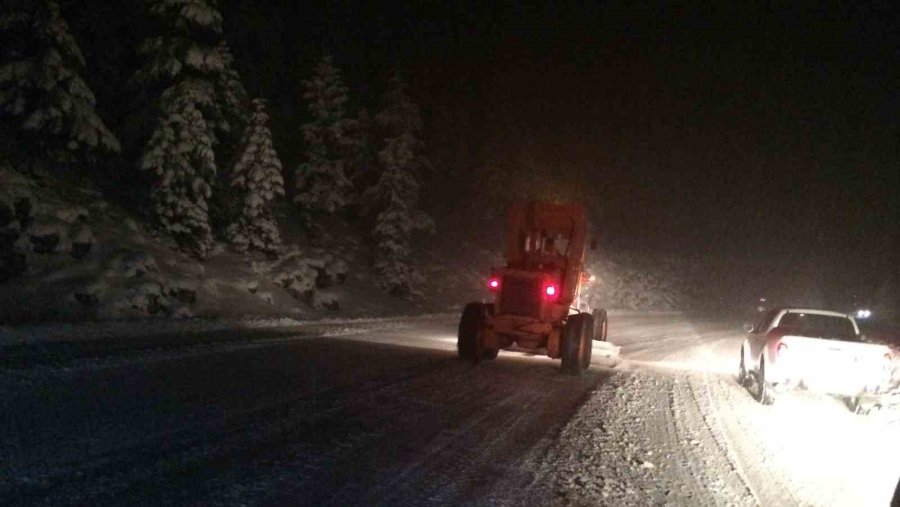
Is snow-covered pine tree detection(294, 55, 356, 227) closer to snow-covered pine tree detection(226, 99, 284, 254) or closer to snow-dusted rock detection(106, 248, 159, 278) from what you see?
snow-covered pine tree detection(226, 99, 284, 254)

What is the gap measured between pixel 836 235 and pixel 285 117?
9189cm

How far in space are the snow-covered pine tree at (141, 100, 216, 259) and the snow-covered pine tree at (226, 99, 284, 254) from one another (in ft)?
8.89

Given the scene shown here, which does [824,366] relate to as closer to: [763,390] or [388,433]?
[763,390]

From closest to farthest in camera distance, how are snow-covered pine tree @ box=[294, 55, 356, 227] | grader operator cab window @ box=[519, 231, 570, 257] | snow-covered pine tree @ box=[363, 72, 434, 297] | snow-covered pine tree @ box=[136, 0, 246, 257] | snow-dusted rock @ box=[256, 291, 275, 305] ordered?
grader operator cab window @ box=[519, 231, 570, 257] < snow-covered pine tree @ box=[136, 0, 246, 257] < snow-dusted rock @ box=[256, 291, 275, 305] < snow-covered pine tree @ box=[363, 72, 434, 297] < snow-covered pine tree @ box=[294, 55, 356, 227]

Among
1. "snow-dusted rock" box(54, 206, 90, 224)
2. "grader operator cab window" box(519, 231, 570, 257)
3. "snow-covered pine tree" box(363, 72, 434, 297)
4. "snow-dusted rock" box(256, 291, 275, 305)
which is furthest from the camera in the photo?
"snow-covered pine tree" box(363, 72, 434, 297)

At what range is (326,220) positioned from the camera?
38.3 meters

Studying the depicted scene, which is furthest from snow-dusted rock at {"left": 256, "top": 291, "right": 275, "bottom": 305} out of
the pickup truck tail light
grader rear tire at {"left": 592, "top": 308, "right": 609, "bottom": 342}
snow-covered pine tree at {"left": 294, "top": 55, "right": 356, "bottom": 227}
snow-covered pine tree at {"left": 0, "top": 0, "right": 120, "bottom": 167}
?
the pickup truck tail light

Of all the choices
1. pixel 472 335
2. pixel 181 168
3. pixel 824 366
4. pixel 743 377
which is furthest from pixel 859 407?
pixel 181 168

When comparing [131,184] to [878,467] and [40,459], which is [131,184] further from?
[878,467]

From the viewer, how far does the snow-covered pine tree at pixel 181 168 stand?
23484mm

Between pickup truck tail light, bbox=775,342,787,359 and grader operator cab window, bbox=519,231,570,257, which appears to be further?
grader operator cab window, bbox=519,231,570,257

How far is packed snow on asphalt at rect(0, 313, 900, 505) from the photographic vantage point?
6383 millimetres

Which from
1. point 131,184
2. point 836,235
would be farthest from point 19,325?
point 836,235

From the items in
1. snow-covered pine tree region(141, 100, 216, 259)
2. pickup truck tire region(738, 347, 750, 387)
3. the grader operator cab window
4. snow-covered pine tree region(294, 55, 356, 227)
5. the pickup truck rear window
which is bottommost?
pickup truck tire region(738, 347, 750, 387)
